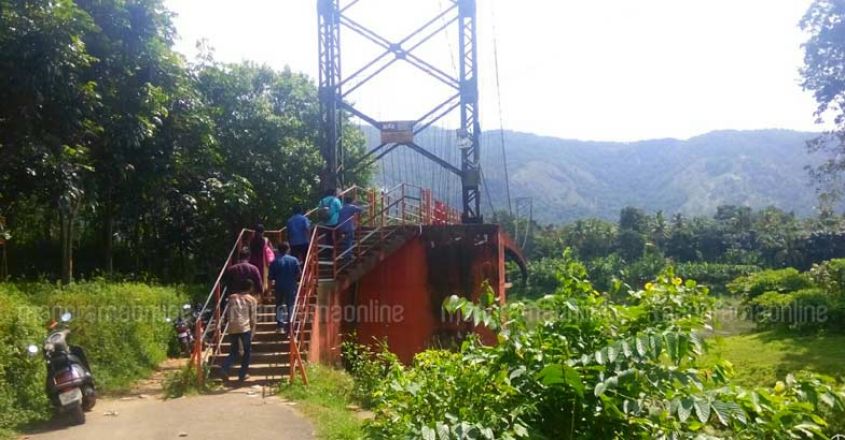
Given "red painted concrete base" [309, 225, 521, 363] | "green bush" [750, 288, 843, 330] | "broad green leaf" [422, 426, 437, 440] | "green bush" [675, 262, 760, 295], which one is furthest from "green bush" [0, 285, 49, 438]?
"green bush" [675, 262, 760, 295]

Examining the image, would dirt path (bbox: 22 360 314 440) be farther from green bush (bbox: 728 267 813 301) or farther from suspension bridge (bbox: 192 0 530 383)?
green bush (bbox: 728 267 813 301)

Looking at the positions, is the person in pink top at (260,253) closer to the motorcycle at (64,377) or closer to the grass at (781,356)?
the motorcycle at (64,377)

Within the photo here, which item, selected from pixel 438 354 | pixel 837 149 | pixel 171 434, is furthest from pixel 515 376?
pixel 837 149

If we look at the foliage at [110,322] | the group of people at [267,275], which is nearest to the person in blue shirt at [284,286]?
the group of people at [267,275]

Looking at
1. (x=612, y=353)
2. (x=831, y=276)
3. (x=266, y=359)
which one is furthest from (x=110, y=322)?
(x=831, y=276)

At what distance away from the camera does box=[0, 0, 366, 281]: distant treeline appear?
405 inches

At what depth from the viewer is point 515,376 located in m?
3.66

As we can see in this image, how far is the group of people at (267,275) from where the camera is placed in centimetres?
893

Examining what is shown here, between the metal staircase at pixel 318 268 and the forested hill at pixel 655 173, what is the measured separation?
8278cm

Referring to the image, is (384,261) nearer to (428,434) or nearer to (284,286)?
(284,286)

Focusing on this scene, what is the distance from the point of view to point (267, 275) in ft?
37.2

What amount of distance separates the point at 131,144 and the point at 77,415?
636 cm

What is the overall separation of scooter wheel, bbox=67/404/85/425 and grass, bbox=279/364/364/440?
2.18 meters

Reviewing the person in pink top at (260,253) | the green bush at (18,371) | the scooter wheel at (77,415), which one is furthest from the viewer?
the person in pink top at (260,253)
